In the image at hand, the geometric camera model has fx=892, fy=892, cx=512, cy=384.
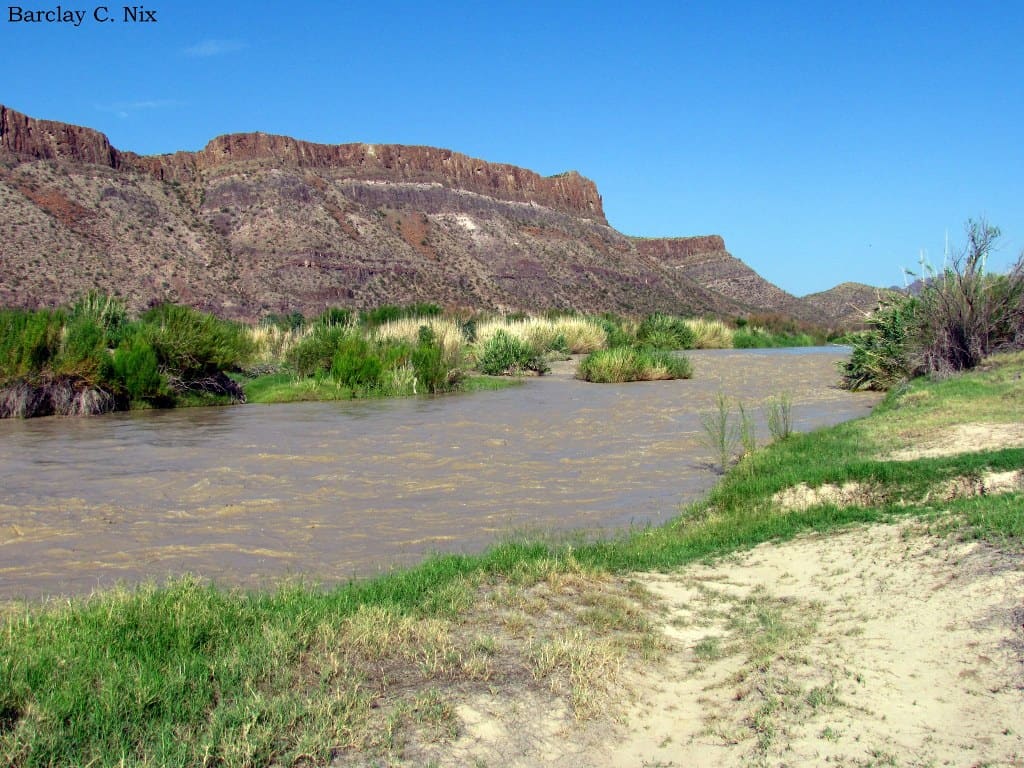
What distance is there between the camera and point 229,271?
5878 cm

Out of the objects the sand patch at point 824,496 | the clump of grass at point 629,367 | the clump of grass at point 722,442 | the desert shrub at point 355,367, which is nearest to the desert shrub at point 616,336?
the clump of grass at point 629,367

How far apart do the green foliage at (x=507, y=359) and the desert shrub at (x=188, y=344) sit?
912 centimetres

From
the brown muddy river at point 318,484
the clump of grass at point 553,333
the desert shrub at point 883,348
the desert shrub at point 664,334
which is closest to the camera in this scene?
the brown muddy river at point 318,484

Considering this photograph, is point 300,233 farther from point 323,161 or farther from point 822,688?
point 822,688

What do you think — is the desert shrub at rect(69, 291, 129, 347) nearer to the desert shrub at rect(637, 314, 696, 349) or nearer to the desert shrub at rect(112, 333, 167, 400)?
the desert shrub at rect(112, 333, 167, 400)

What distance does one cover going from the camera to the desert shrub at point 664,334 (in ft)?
129

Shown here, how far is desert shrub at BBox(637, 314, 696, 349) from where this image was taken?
3925 centimetres

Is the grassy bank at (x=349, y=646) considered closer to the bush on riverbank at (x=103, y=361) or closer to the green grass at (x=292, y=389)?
the bush on riverbank at (x=103, y=361)

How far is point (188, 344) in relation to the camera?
18359 mm

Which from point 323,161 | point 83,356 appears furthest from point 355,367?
point 323,161

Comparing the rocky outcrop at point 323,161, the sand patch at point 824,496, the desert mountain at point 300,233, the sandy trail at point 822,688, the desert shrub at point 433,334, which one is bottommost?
the sandy trail at point 822,688

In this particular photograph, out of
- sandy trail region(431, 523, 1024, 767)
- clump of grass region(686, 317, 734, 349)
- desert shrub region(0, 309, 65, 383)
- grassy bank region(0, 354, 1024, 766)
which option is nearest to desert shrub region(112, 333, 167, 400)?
desert shrub region(0, 309, 65, 383)

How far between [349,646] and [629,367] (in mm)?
21669

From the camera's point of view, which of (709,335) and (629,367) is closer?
(629,367)
